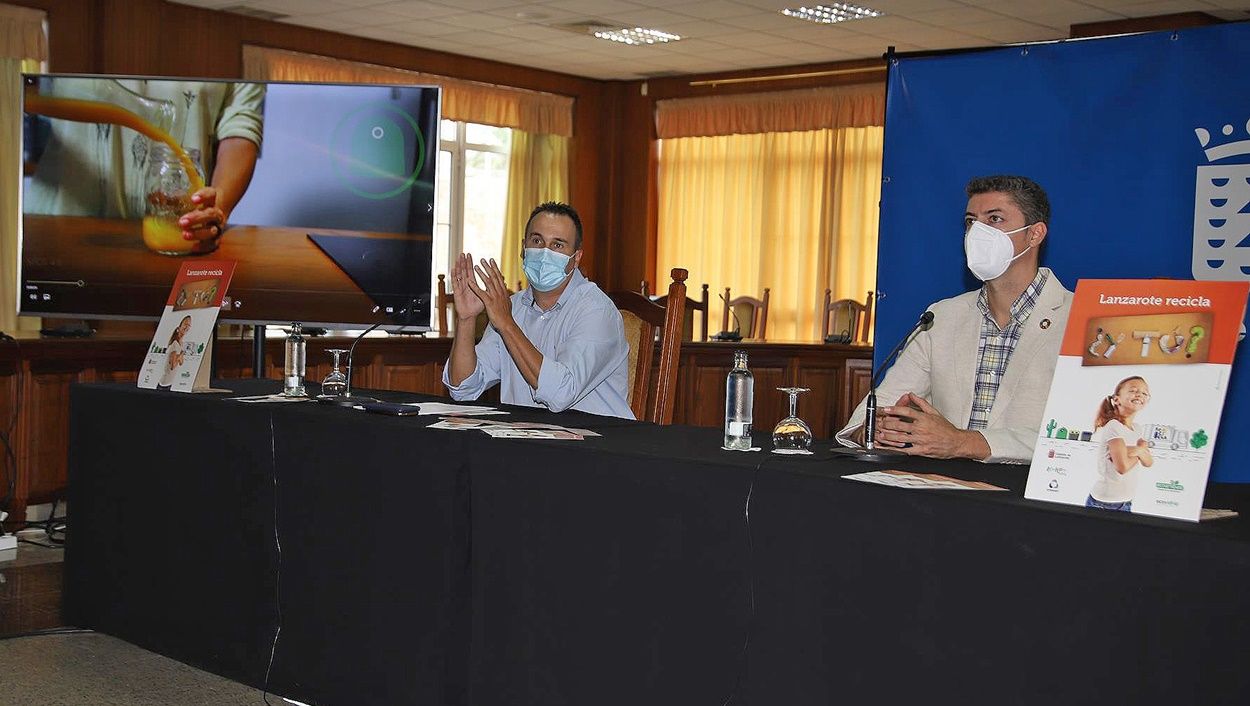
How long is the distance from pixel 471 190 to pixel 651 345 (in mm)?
6306

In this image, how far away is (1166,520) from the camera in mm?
1569

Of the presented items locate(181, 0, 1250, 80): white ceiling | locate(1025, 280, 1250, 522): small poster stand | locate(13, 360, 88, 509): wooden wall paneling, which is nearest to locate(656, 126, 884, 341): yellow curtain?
locate(181, 0, 1250, 80): white ceiling

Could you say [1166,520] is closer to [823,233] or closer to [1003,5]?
[1003,5]

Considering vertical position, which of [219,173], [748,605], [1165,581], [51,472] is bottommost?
[51,472]

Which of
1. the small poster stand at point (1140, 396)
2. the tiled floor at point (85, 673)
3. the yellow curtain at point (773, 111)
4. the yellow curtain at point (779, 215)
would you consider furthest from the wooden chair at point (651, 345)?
the yellow curtain at point (773, 111)

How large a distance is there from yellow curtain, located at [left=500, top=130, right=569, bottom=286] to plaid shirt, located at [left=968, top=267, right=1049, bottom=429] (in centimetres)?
713

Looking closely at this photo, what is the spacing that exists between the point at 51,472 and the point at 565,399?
3.03m

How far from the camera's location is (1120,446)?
1.64 metres

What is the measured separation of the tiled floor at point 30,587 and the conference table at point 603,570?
41 centimetres

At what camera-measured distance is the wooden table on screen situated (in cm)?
405

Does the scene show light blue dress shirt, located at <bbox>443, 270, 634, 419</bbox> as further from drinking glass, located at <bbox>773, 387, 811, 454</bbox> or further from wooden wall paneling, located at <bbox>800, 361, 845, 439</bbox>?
wooden wall paneling, located at <bbox>800, 361, 845, 439</bbox>

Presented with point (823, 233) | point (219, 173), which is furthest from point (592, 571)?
point (823, 233)

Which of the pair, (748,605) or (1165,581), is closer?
(1165,581)

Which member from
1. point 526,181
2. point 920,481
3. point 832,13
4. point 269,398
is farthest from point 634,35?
point 920,481
